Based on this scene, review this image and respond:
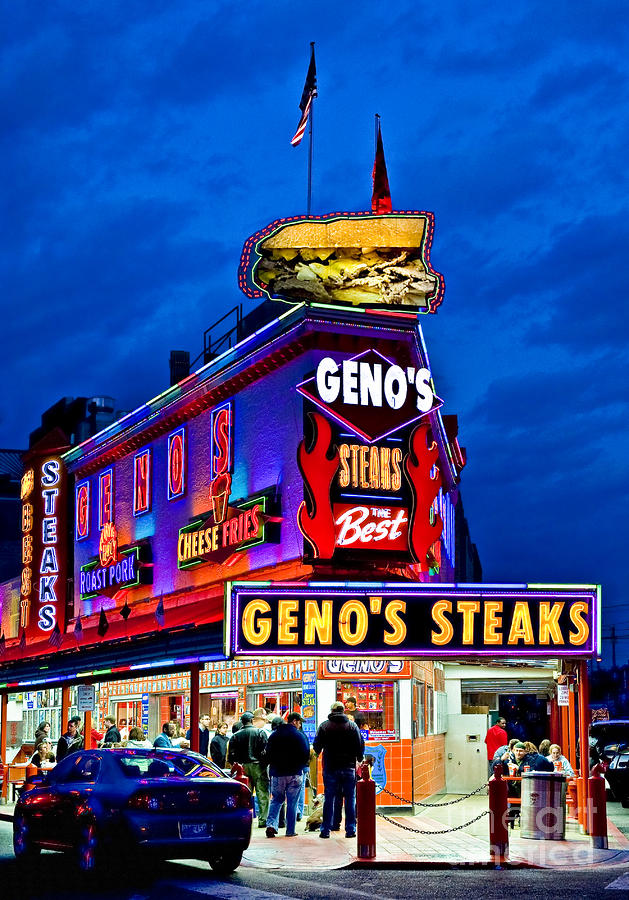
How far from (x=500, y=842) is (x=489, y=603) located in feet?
20.4

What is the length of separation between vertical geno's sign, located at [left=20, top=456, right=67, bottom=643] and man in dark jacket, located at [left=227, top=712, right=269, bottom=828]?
65.1 feet

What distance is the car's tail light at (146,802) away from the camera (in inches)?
549

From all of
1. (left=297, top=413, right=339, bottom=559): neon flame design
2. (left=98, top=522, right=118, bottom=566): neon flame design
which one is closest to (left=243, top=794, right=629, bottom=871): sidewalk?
(left=297, top=413, right=339, bottom=559): neon flame design

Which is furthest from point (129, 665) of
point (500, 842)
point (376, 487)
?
point (500, 842)

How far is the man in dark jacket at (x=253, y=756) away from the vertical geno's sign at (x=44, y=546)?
65.1 ft

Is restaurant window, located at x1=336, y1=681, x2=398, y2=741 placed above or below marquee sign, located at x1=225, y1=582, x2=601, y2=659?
below

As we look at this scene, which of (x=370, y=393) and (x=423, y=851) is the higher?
(x=370, y=393)

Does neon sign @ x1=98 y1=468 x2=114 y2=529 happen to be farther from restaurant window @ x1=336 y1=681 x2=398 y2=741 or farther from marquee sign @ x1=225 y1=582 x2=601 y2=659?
marquee sign @ x1=225 y1=582 x2=601 y2=659

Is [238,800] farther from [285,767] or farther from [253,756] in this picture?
[253,756]

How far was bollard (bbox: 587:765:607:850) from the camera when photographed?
17703 mm

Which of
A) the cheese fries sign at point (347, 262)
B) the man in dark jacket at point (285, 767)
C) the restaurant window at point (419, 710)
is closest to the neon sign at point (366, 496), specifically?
the restaurant window at point (419, 710)

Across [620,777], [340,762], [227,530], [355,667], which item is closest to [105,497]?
[227,530]

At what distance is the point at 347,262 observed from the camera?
90.7 ft

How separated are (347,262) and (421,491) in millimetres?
5501
